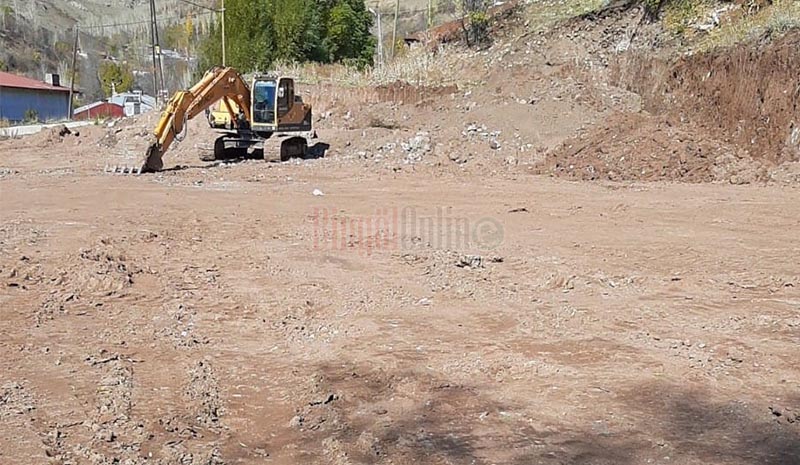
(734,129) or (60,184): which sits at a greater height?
(734,129)

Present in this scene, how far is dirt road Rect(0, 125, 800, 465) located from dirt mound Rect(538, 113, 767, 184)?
4037mm

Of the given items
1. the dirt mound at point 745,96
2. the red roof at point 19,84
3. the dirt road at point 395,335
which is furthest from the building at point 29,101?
the dirt road at point 395,335

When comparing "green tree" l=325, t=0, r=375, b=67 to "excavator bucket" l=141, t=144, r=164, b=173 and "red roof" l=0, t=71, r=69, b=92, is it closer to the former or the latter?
"red roof" l=0, t=71, r=69, b=92

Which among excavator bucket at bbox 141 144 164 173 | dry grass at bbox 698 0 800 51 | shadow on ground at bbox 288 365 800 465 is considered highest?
dry grass at bbox 698 0 800 51

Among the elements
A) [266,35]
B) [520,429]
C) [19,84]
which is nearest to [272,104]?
[520,429]

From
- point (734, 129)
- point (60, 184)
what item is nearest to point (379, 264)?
point (60, 184)

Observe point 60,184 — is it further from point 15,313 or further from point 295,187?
point 15,313

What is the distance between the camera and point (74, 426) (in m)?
4.41

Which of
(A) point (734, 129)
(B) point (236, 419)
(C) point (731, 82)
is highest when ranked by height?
(C) point (731, 82)

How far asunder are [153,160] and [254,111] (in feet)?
11.2

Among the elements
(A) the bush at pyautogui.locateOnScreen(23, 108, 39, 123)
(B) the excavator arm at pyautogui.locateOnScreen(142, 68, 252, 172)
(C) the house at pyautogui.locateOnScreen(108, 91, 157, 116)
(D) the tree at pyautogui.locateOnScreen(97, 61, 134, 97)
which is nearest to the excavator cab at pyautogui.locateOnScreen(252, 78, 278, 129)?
(B) the excavator arm at pyautogui.locateOnScreen(142, 68, 252, 172)

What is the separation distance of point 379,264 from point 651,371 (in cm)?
383

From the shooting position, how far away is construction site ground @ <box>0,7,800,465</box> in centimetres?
436

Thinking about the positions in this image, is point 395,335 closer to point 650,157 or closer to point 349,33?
point 650,157
